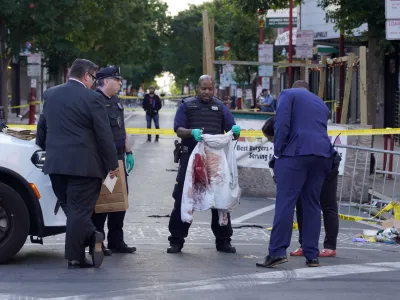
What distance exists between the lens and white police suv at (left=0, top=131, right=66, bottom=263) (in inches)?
336

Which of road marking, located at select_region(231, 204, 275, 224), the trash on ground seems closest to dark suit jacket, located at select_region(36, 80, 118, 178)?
the trash on ground

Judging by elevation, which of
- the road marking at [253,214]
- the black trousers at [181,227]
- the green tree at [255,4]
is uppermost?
the green tree at [255,4]

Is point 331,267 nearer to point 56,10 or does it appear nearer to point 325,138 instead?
point 325,138

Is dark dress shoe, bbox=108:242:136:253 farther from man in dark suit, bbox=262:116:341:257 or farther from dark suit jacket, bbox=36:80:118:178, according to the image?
man in dark suit, bbox=262:116:341:257

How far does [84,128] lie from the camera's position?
843 centimetres

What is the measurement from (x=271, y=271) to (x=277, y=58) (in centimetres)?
4316

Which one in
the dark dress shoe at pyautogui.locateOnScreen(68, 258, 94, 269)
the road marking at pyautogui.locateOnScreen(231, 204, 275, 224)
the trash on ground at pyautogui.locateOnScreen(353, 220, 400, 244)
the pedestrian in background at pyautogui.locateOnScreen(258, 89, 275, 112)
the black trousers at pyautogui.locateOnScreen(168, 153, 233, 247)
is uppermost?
the pedestrian in background at pyautogui.locateOnScreen(258, 89, 275, 112)

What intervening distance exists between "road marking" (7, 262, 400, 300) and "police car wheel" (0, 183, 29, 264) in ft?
4.29

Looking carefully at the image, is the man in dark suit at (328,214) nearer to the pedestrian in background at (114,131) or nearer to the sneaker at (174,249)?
the sneaker at (174,249)

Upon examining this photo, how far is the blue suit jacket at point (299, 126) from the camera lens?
868cm

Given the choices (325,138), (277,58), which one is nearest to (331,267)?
(325,138)

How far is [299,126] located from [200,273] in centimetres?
157

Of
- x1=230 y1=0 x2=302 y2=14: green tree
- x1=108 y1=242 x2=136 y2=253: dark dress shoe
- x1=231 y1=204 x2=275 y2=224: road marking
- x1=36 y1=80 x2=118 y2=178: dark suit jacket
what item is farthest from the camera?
x1=230 y1=0 x2=302 y2=14: green tree

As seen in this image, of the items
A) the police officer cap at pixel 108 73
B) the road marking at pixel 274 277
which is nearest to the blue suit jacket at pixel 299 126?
the road marking at pixel 274 277
